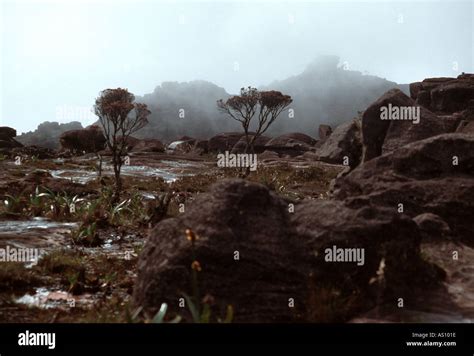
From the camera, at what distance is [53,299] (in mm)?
7539

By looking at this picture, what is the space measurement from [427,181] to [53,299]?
7.45 m

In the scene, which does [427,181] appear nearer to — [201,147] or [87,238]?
[87,238]

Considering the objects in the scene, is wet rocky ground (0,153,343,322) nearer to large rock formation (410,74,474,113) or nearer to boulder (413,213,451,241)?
boulder (413,213,451,241)

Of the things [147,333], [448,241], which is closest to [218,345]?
[147,333]

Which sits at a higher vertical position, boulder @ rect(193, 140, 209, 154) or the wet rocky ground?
boulder @ rect(193, 140, 209, 154)

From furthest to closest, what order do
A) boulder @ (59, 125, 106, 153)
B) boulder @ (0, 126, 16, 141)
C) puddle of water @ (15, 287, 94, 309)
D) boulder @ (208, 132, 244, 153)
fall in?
boulder @ (208, 132, 244, 153) → boulder @ (0, 126, 16, 141) → boulder @ (59, 125, 106, 153) → puddle of water @ (15, 287, 94, 309)

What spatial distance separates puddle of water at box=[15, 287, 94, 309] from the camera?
7.22 metres

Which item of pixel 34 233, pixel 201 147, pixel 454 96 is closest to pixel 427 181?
pixel 34 233

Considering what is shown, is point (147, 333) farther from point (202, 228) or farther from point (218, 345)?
point (202, 228)

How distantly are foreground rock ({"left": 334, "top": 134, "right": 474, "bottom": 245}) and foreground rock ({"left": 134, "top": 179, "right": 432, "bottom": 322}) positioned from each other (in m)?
3.11

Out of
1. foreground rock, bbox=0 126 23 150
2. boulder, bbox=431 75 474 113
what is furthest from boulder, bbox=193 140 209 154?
boulder, bbox=431 75 474 113

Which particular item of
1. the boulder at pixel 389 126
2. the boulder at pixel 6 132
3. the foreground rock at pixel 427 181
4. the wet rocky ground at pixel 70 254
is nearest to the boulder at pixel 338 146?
the wet rocky ground at pixel 70 254

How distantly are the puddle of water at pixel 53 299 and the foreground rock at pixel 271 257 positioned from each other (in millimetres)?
1582

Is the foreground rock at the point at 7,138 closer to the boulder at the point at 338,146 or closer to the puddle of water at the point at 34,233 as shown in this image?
the boulder at the point at 338,146
